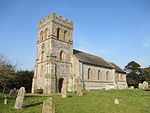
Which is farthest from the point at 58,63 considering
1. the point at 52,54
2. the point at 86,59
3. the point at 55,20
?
the point at 55,20

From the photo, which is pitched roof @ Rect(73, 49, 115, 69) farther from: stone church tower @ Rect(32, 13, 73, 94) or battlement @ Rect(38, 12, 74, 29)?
battlement @ Rect(38, 12, 74, 29)

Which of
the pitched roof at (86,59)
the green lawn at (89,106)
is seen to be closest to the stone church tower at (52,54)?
the pitched roof at (86,59)

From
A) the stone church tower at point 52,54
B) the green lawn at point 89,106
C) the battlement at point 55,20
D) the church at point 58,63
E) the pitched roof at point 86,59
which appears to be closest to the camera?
the green lawn at point 89,106

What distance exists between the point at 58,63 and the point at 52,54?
2002 mm

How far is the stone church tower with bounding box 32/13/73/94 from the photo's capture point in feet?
72.7

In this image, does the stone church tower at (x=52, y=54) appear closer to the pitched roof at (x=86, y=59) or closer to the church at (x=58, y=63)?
the church at (x=58, y=63)

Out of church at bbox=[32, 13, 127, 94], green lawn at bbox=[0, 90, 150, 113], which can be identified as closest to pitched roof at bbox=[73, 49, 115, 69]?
church at bbox=[32, 13, 127, 94]

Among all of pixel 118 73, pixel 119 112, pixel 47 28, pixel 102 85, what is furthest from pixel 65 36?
pixel 119 112

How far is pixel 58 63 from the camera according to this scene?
23719 mm

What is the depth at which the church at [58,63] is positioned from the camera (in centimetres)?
2252

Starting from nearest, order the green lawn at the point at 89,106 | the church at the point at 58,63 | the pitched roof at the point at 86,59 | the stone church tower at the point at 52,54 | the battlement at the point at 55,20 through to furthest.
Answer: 1. the green lawn at the point at 89,106
2. the stone church tower at the point at 52,54
3. the church at the point at 58,63
4. the battlement at the point at 55,20
5. the pitched roof at the point at 86,59

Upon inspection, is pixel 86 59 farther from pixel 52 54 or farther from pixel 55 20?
pixel 55 20

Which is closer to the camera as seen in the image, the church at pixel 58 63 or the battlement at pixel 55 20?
the church at pixel 58 63

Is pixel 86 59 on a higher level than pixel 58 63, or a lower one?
higher
